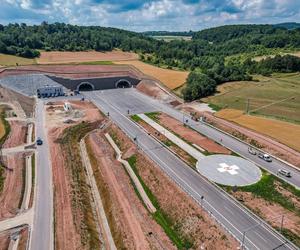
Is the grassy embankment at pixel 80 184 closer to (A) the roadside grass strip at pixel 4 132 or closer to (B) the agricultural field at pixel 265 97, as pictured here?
(A) the roadside grass strip at pixel 4 132

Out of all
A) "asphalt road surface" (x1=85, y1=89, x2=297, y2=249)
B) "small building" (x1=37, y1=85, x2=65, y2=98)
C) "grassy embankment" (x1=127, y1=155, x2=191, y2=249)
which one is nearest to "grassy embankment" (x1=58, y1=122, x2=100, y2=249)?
"grassy embankment" (x1=127, y1=155, x2=191, y2=249)

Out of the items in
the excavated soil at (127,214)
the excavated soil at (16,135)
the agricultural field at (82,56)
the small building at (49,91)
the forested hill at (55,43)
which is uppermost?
the forested hill at (55,43)

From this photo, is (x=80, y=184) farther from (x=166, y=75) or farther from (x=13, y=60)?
(x=13, y=60)

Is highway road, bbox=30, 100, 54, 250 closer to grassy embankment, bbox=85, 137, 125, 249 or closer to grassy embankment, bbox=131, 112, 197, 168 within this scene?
grassy embankment, bbox=85, 137, 125, 249

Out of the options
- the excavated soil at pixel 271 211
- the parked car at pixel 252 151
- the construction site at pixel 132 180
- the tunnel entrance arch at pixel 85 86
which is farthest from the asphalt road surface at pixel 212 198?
the tunnel entrance arch at pixel 85 86

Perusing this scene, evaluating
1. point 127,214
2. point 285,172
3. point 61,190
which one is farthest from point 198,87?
point 127,214

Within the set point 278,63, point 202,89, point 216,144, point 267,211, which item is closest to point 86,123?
point 216,144

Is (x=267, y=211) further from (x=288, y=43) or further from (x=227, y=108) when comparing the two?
(x=288, y=43)
